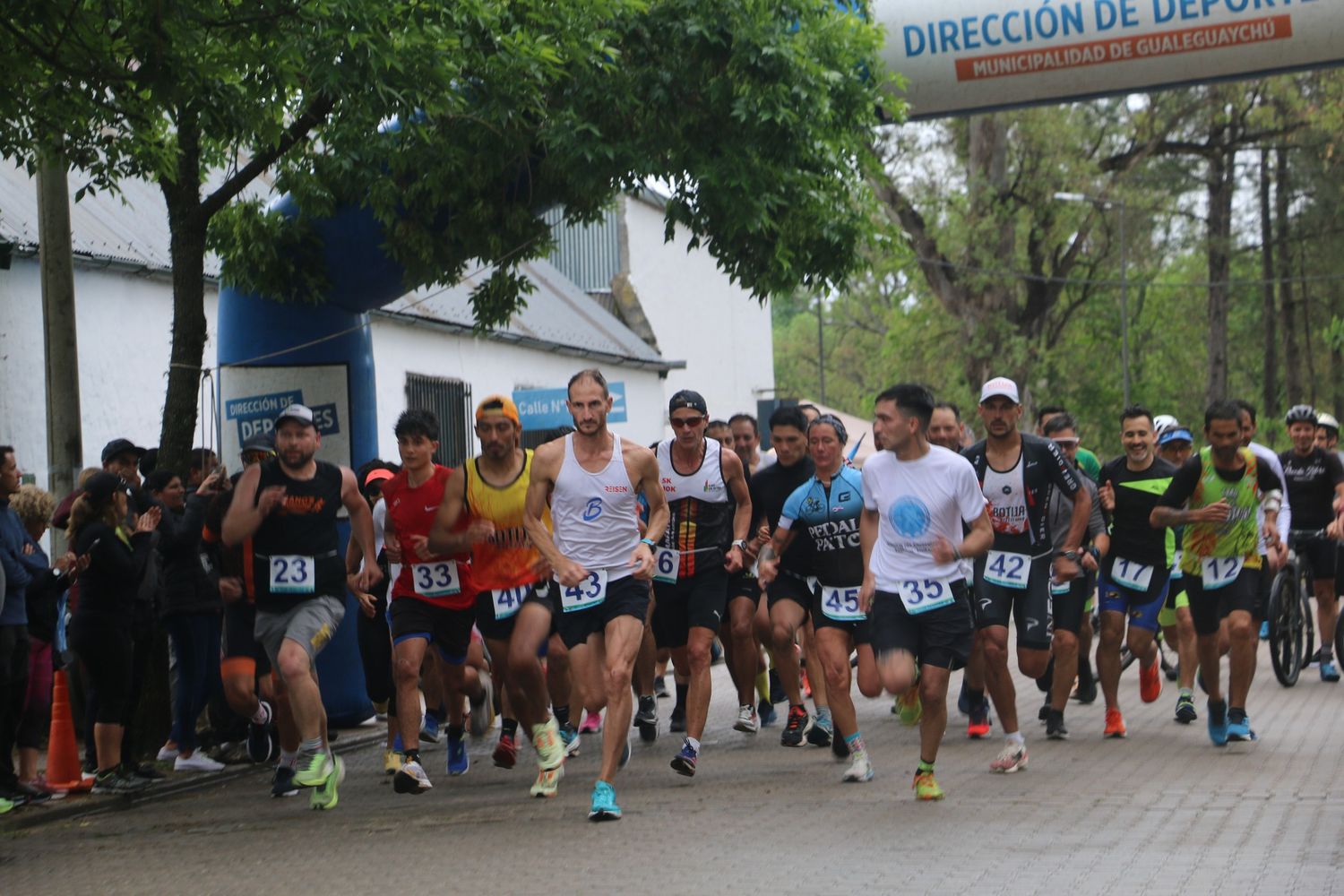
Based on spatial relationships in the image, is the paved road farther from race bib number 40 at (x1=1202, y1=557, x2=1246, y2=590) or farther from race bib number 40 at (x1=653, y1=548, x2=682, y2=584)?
race bib number 40 at (x1=653, y1=548, x2=682, y2=584)

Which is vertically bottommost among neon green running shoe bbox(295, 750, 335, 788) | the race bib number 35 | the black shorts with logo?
neon green running shoe bbox(295, 750, 335, 788)

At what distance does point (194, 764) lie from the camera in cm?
1098

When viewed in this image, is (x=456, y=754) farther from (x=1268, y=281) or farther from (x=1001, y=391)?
(x=1268, y=281)

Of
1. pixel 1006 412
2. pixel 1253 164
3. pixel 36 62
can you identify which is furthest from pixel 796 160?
pixel 1253 164

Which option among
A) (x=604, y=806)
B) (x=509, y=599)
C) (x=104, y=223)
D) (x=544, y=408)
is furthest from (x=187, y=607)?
(x=544, y=408)

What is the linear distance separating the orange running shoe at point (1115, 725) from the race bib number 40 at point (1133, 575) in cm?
78

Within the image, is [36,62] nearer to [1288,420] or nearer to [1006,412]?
[1006,412]

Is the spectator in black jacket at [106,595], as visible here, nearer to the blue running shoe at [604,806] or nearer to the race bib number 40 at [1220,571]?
the blue running shoe at [604,806]

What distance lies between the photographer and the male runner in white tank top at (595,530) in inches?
349

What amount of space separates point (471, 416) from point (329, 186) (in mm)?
14933

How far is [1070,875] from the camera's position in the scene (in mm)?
6773

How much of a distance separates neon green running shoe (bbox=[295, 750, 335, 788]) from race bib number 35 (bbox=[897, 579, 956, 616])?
2.96 m

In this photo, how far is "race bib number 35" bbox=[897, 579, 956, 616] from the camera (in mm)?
8836

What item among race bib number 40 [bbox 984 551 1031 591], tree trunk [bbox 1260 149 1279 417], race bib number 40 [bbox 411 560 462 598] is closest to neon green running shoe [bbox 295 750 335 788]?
race bib number 40 [bbox 411 560 462 598]
